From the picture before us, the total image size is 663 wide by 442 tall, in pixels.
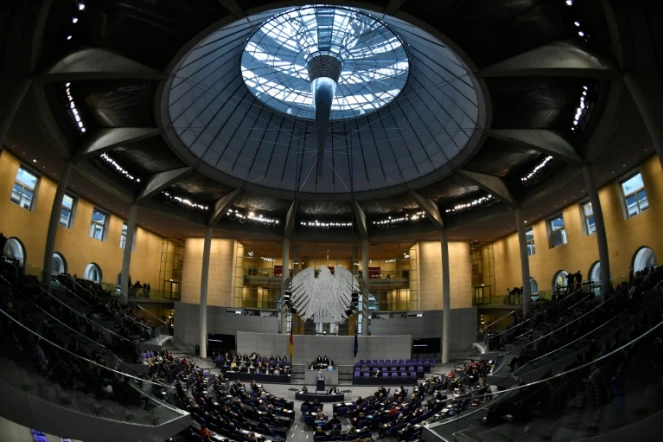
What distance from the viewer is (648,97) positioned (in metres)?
15.6

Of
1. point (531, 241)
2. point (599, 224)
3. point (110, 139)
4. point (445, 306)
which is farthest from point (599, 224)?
point (110, 139)

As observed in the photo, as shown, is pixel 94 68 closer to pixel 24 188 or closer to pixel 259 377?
pixel 24 188

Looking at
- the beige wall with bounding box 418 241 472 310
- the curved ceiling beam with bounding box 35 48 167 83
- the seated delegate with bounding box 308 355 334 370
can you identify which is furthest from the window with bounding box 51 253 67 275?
the beige wall with bounding box 418 241 472 310

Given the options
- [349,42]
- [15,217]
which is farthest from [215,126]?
[15,217]

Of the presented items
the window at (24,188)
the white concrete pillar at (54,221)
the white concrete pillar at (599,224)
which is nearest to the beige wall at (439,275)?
the white concrete pillar at (599,224)

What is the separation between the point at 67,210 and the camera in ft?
111

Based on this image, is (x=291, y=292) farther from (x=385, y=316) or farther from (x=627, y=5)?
(x=385, y=316)

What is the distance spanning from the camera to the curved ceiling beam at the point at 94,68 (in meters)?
17.8

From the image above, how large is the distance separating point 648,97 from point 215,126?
2667cm

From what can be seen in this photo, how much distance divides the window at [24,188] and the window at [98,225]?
8.09 m

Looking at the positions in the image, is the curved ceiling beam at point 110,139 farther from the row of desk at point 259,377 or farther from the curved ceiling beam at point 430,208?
the curved ceiling beam at point 430,208

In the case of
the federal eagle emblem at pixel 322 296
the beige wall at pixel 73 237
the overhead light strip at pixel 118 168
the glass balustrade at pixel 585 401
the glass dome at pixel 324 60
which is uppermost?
the glass dome at pixel 324 60

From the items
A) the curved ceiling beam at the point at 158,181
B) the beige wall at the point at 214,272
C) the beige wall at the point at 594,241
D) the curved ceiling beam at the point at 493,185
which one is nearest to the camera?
the beige wall at the point at 594,241

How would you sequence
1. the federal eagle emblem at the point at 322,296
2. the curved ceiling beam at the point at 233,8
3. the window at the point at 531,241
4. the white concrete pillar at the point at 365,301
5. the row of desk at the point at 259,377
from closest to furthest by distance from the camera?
the curved ceiling beam at the point at 233,8 → the federal eagle emblem at the point at 322,296 → the row of desk at the point at 259,377 → the window at the point at 531,241 → the white concrete pillar at the point at 365,301
